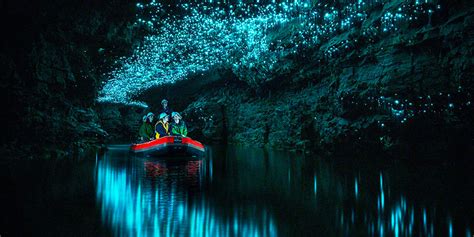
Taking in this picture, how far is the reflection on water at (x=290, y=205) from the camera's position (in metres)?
3.70

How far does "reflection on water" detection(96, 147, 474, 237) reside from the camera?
12.1ft

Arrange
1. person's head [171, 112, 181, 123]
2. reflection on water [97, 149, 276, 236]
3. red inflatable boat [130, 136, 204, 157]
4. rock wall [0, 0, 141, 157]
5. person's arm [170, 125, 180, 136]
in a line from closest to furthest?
1. reflection on water [97, 149, 276, 236]
2. rock wall [0, 0, 141, 157]
3. red inflatable boat [130, 136, 204, 157]
4. person's arm [170, 125, 180, 136]
5. person's head [171, 112, 181, 123]

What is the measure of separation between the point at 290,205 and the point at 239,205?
0.75 metres

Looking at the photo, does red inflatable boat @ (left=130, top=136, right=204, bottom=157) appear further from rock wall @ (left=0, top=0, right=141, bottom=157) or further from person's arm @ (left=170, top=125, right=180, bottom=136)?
rock wall @ (left=0, top=0, right=141, bottom=157)

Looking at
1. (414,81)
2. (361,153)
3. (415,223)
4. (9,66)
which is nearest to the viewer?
(415,223)

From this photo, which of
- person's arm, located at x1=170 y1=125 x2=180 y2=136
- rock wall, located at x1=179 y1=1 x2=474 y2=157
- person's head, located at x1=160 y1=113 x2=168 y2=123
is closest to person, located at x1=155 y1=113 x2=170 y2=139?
person's head, located at x1=160 y1=113 x2=168 y2=123

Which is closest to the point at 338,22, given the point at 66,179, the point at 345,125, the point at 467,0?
the point at 345,125

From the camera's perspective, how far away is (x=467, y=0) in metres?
10.0

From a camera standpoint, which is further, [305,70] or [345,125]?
[305,70]

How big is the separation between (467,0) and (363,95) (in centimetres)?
491

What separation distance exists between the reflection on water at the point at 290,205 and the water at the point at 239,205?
0.01m

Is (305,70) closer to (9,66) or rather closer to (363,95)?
(363,95)

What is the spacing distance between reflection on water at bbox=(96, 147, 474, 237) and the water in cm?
1

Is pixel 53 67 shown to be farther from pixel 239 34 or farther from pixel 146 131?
pixel 239 34
